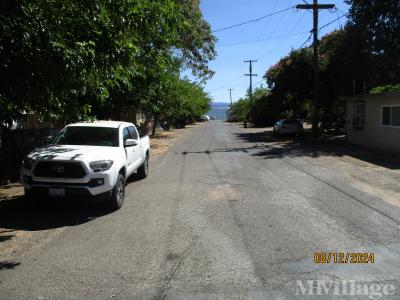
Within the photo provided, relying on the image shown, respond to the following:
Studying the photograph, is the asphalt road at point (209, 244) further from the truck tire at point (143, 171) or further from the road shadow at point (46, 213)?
the truck tire at point (143, 171)

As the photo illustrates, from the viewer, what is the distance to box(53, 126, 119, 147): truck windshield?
9773mm

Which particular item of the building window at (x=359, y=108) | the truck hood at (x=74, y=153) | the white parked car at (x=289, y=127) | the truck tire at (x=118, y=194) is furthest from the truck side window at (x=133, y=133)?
the white parked car at (x=289, y=127)

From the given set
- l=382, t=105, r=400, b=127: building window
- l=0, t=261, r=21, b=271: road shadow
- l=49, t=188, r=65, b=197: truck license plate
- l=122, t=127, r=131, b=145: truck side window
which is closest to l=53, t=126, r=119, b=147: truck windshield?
l=122, t=127, r=131, b=145: truck side window

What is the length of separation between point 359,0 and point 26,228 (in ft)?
75.4

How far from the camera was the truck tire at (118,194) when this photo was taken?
8688 mm

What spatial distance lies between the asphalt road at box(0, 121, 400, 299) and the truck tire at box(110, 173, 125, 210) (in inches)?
9.8

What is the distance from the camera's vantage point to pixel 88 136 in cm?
998

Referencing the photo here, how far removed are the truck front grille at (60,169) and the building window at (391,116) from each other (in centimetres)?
1526

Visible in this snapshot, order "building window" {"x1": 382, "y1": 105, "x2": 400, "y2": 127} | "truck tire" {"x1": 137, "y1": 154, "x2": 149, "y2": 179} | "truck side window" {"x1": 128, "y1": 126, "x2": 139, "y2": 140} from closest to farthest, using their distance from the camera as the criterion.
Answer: "truck side window" {"x1": 128, "y1": 126, "x2": 139, "y2": 140}
"truck tire" {"x1": 137, "y1": 154, "x2": 149, "y2": 179}
"building window" {"x1": 382, "y1": 105, "x2": 400, "y2": 127}

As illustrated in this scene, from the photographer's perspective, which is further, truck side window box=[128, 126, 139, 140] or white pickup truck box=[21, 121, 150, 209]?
truck side window box=[128, 126, 139, 140]

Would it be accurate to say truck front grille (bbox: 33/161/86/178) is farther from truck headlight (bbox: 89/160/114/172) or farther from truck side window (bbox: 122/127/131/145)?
truck side window (bbox: 122/127/131/145)

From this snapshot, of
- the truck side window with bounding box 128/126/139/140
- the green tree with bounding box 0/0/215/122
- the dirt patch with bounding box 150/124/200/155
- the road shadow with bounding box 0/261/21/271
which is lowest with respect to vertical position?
the dirt patch with bounding box 150/124/200/155

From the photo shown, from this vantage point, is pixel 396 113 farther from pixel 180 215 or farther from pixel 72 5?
pixel 72 5

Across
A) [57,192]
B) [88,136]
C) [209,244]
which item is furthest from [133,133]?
[209,244]
